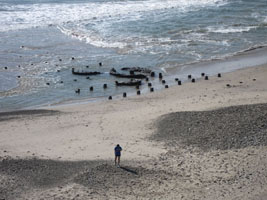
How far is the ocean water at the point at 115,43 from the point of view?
33.8 meters

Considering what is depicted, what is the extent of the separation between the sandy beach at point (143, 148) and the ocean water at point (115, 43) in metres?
4.75

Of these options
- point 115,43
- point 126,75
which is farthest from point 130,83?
point 115,43

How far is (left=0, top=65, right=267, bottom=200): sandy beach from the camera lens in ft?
56.0

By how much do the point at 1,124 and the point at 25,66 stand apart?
13.5 meters

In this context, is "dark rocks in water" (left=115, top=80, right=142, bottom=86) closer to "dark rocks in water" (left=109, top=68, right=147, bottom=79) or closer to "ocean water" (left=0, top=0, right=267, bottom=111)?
"ocean water" (left=0, top=0, right=267, bottom=111)

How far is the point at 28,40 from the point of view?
4819 cm

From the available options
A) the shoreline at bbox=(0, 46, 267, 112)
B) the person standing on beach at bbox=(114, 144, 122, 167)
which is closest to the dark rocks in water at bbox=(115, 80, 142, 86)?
the shoreline at bbox=(0, 46, 267, 112)

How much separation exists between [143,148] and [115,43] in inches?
1011

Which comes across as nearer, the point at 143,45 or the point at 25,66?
the point at 25,66

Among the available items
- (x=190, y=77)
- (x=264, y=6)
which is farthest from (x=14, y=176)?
(x=264, y=6)

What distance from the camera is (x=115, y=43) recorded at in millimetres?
45219

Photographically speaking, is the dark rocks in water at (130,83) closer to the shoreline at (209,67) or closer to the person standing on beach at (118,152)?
the shoreline at (209,67)

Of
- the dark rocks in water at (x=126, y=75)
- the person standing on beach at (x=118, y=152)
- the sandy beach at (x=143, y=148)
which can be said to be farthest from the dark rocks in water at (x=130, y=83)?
the person standing on beach at (x=118, y=152)

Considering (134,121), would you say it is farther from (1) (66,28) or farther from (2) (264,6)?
(2) (264,6)
